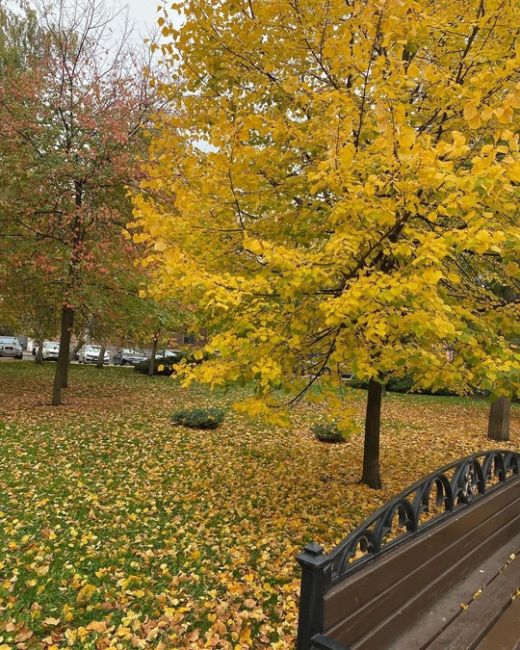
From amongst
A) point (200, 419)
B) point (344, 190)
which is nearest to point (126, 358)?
point (200, 419)

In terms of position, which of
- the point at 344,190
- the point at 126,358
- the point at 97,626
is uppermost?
the point at 344,190

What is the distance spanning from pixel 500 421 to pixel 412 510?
27.4 ft

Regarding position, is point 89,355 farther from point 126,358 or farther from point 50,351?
point 126,358

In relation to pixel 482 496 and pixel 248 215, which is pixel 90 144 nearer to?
pixel 248 215

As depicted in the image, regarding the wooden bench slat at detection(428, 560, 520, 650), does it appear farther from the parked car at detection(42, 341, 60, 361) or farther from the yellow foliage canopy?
the parked car at detection(42, 341, 60, 361)

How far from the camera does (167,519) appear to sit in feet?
16.0

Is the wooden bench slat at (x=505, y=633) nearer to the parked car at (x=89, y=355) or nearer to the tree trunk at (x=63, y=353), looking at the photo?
the tree trunk at (x=63, y=353)

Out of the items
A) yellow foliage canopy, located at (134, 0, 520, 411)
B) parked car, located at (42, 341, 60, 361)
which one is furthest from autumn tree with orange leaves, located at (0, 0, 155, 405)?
parked car, located at (42, 341, 60, 361)

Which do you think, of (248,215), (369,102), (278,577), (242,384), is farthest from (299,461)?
(369,102)

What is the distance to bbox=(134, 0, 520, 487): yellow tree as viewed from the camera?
2.85 meters

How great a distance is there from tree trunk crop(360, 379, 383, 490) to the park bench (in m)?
2.20

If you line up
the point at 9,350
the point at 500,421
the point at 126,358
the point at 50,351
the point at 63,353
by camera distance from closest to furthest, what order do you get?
the point at 500,421
the point at 63,353
the point at 9,350
the point at 50,351
the point at 126,358

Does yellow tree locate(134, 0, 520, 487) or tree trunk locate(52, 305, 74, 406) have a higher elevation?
yellow tree locate(134, 0, 520, 487)

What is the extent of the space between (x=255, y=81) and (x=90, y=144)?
21.3 ft
